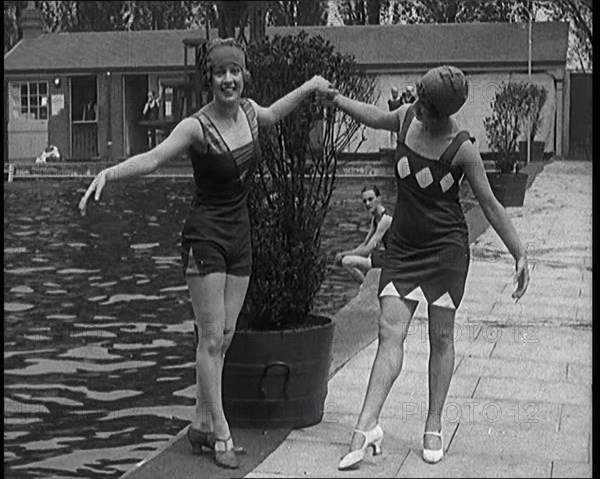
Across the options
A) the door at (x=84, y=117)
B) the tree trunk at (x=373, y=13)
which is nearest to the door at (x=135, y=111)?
the door at (x=84, y=117)

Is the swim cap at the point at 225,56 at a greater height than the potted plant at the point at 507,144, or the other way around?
the swim cap at the point at 225,56

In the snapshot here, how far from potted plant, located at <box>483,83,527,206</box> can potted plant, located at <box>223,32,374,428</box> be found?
38.5 feet

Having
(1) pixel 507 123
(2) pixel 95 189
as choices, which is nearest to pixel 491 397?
(2) pixel 95 189

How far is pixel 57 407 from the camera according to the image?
770cm

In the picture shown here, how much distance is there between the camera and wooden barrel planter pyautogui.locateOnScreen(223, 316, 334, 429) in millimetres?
5441

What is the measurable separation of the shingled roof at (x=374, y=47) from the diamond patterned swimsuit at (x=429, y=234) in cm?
2444

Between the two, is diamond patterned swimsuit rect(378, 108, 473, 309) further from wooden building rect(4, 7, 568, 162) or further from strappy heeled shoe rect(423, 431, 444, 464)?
wooden building rect(4, 7, 568, 162)

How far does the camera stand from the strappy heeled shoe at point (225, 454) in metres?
4.98

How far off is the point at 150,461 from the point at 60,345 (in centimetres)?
465

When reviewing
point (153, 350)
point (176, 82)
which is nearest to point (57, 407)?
point (153, 350)

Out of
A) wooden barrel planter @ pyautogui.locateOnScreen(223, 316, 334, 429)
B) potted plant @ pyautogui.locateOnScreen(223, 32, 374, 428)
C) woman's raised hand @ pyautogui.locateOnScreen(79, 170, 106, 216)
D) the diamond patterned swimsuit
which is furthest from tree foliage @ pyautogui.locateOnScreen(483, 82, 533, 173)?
woman's raised hand @ pyautogui.locateOnScreen(79, 170, 106, 216)

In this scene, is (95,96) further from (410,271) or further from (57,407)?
(410,271)

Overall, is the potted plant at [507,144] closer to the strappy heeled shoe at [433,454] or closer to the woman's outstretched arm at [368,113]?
the woman's outstretched arm at [368,113]

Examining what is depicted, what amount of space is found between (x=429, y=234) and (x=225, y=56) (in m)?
1.17
